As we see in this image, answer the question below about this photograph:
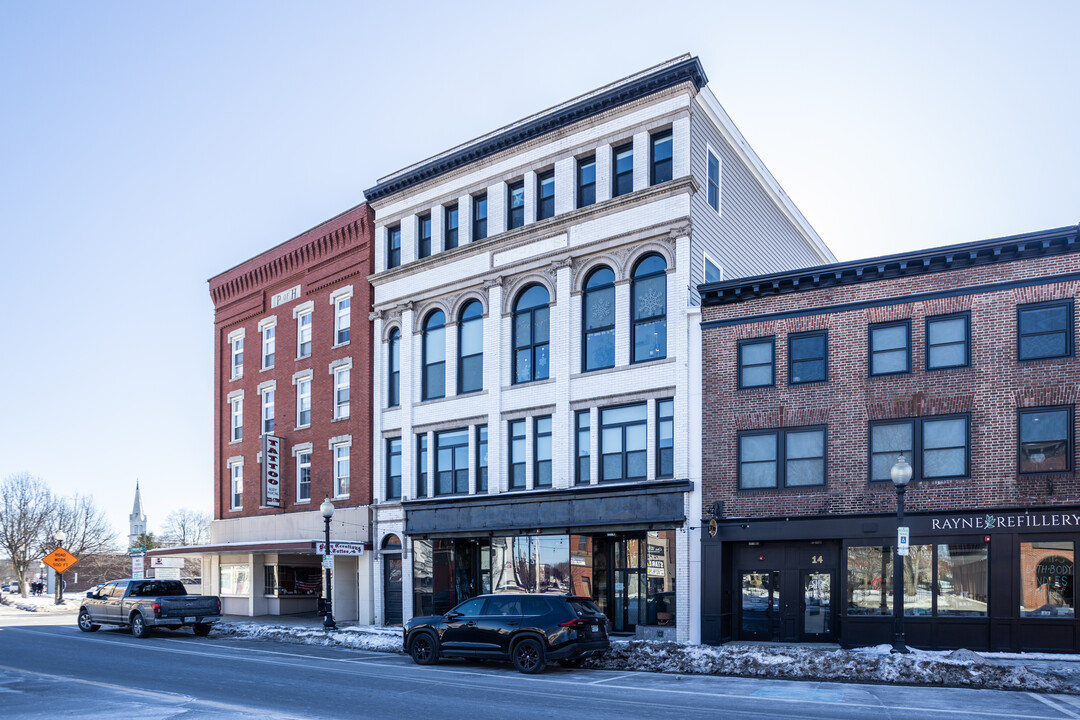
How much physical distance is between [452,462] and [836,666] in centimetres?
1592

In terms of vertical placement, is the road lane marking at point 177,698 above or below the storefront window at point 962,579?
below

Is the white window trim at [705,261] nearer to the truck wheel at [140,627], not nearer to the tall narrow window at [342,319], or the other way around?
the tall narrow window at [342,319]

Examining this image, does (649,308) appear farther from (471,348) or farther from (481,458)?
(481,458)

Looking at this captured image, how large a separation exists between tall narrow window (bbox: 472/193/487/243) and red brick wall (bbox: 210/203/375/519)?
5123 millimetres

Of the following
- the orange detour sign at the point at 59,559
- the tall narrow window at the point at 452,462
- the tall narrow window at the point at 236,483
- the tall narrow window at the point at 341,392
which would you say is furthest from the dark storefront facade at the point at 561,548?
the orange detour sign at the point at 59,559

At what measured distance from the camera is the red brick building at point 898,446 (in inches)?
850

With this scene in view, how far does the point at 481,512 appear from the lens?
30.4 meters

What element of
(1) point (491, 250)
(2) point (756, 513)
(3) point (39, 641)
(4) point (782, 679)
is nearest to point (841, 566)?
(2) point (756, 513)

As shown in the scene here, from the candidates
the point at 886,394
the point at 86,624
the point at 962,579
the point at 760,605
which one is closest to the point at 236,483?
the point at 86,624

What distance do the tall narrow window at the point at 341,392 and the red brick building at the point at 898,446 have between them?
15547 mm

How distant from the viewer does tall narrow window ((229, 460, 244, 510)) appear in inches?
1654

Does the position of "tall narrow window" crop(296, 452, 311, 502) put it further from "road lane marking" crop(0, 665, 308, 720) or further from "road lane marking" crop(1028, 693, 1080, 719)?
"road lane marking" crop(1028, 693, 1080, 719)

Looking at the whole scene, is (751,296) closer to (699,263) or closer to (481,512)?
(699,263)

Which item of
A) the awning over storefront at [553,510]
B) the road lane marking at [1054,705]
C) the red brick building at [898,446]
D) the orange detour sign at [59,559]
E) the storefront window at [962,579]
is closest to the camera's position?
the road lane marking at [1054,705]
